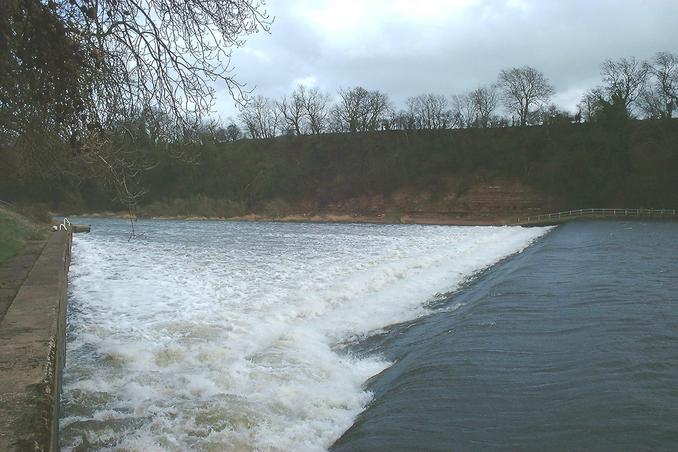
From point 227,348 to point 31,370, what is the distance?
288 cm

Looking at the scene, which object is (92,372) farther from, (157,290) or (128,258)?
(128,258)

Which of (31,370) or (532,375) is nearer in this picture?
(31,370)

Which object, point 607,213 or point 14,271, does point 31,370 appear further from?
point 607,213

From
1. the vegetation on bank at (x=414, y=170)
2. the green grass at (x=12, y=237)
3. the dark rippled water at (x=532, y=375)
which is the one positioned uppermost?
the vegetation on bank at (x=414, y=170)

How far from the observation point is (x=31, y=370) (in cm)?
534

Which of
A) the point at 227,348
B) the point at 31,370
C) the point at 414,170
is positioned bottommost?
the point at 227,348

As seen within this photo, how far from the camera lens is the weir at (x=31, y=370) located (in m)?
4.04

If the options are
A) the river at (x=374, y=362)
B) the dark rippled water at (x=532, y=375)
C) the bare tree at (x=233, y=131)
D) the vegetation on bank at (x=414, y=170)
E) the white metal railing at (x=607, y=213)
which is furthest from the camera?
the bare tree at (x=233, y=131)

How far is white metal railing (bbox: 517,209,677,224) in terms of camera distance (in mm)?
48781

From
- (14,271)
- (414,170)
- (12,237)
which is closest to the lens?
(14,271)

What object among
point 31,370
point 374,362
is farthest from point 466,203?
point 31,370

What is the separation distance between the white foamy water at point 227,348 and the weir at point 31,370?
56cm

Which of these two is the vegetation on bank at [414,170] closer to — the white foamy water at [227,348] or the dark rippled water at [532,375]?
the white foamy water at [227,348]

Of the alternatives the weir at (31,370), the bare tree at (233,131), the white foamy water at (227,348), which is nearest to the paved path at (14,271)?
the weir at (31,370)
